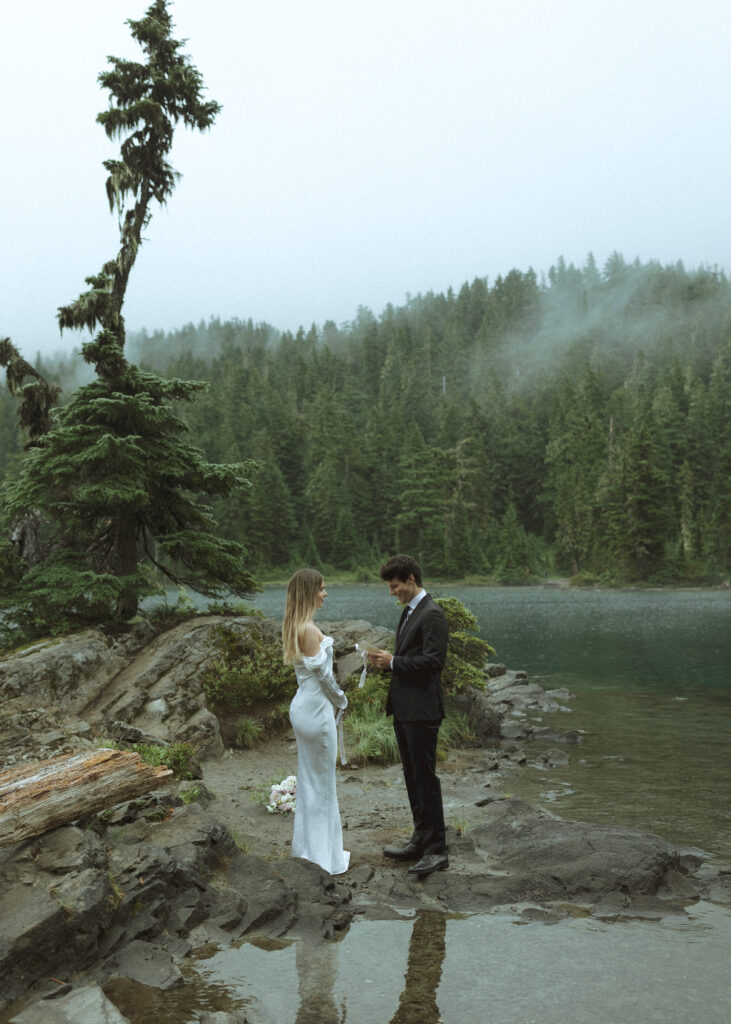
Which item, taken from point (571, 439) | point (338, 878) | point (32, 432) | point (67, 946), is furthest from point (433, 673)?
point (571, 439)

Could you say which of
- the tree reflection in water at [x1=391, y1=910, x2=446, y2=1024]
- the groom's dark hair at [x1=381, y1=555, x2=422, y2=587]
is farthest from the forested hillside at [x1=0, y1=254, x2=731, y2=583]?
the tree reflection in water at [x1=391, y1=910, x2=446, y2=1024]

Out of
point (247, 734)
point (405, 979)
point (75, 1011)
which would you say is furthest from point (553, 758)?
point (75, 1011)

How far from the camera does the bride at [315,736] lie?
690cm

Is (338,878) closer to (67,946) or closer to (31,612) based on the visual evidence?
(67,946)

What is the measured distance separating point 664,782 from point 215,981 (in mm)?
8573

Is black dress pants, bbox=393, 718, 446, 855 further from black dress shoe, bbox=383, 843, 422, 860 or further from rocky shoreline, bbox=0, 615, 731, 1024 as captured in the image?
rocky shoreline, bbox=0, 615, 731, 1024

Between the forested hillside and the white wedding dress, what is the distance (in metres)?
53.3

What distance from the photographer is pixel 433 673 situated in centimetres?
704

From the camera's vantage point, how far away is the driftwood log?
19.2ft

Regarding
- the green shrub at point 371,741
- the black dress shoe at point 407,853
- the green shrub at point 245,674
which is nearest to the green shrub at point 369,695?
the green shrub at point 371,741

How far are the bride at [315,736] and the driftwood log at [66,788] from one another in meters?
1.22

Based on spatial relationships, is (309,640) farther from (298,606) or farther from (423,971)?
(423,971)

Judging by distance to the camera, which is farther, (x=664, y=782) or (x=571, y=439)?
(x=571, y=439)

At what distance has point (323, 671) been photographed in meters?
6.90
